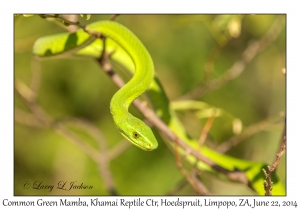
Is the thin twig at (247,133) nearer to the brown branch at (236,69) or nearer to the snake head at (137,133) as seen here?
the brown branch at (236,69)

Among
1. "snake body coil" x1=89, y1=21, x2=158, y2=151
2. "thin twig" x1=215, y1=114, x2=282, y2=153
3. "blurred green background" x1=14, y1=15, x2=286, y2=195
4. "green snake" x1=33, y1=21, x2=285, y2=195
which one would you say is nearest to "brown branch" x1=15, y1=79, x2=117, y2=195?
"green snake" x1=33, y1=21, x2=285, y2=195

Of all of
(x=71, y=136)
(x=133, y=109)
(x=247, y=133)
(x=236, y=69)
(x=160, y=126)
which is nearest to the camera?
(x=160, y=126)

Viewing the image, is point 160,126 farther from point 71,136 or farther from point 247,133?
point 71,136

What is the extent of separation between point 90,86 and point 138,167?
1533 millimetres

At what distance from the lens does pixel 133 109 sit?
21.2ft

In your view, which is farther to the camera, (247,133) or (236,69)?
(236,69)

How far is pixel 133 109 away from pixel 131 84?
366 cm

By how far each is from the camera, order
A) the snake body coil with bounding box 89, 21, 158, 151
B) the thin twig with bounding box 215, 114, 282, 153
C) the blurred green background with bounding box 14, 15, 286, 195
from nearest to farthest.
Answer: the snake body coil with bounding box 89, 21, 158, 151
the thin twig with bounding box 215, 114, 282, 153
the blurred green background with bounding box 14, 15, 286, 195

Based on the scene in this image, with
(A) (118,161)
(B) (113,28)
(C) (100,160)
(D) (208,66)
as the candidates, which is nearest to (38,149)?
(A) (118,161)

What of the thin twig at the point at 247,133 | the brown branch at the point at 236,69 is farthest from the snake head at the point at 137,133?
the brown branch at the point at 236,69

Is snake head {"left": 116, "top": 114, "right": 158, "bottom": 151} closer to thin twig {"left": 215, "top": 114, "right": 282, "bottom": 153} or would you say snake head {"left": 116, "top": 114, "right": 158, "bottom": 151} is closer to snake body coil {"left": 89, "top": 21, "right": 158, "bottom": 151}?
snake body coil {"left": 89, "top": 21, "right": 158, "bottom": 151}

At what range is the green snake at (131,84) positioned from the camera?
2.77 metres

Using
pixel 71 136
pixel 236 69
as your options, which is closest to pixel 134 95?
pixel 71 136

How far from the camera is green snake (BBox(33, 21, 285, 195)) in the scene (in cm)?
277
